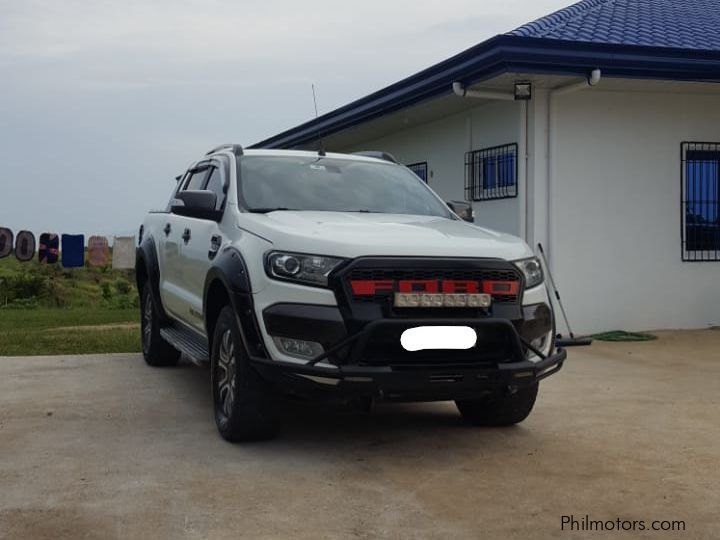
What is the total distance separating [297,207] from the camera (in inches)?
237

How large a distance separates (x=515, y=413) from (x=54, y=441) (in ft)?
9.46

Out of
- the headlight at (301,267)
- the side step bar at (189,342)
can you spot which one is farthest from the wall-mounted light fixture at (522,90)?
the headlight at (301,267)

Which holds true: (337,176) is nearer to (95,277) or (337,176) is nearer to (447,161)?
(447,161)

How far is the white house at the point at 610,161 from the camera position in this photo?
11.0 m

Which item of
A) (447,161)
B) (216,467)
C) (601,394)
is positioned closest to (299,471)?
(216,467)

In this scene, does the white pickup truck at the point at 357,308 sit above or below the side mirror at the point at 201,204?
below

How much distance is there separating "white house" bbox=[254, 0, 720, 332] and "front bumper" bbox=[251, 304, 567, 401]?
629cm

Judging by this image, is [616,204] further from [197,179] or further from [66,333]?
[66,333]

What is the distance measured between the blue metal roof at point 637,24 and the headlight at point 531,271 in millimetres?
6076

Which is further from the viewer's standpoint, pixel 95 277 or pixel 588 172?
pixel 95 277

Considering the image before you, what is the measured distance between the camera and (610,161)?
38.0ft

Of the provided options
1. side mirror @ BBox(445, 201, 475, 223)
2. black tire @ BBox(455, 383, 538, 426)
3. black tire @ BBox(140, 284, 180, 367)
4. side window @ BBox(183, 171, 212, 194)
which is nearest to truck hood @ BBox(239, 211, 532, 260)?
side mirror @ BBox(445, 201, 475, 223)

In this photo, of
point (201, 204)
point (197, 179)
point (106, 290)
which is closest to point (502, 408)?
point (201, 204)

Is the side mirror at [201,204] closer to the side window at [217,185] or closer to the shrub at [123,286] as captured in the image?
the side window at [217,185]
